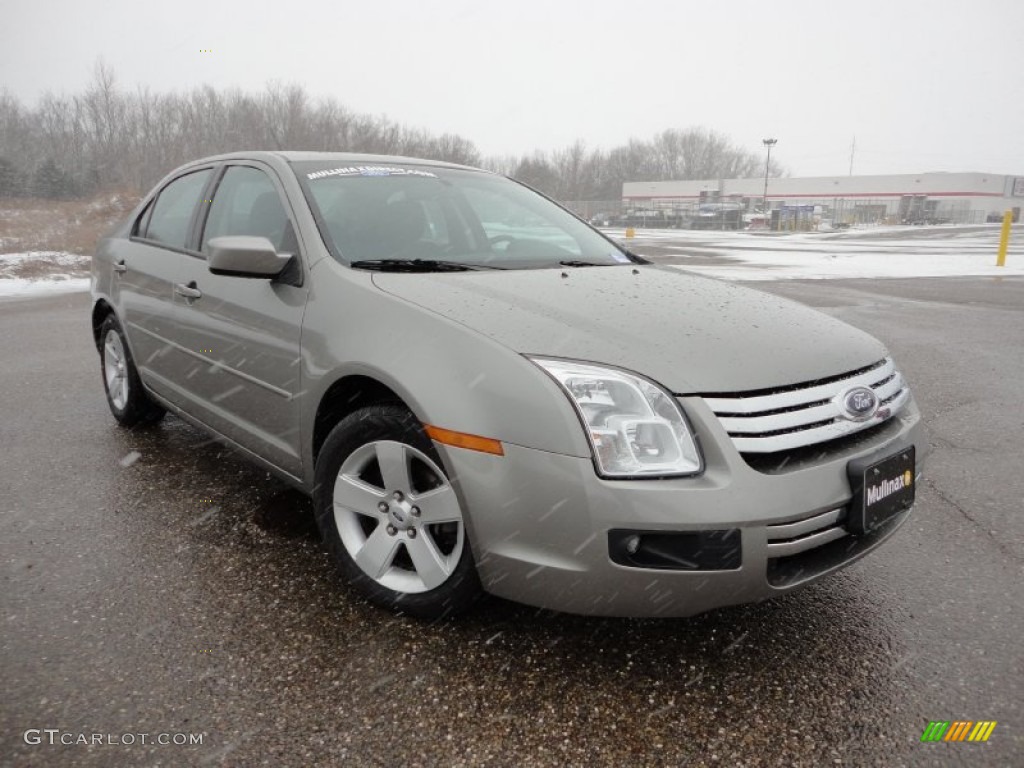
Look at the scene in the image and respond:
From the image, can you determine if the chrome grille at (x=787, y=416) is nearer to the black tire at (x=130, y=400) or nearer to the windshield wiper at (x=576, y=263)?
the windshield wiper at (x=576, y=263)

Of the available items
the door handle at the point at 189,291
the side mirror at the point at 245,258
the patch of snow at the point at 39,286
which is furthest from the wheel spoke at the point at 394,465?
the patch of snow at the point at 39,286

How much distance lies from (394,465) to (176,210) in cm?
245

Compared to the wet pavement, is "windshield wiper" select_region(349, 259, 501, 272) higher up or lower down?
higher up

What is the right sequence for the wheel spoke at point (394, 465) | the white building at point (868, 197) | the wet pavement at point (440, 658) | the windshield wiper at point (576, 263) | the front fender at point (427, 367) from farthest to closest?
the white building at point (868, 197) → the windshield wiper at point (576, 263) → the wheel spoke at point (394, 465) → the front fender at point (427, 367) → the wet pavement at point (440, 658)

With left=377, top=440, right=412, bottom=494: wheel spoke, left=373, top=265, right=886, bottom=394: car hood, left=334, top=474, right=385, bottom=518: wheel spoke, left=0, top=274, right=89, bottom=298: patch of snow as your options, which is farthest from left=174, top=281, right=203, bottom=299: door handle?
left=0, top=274, right=89, bottom=298: patch of snow

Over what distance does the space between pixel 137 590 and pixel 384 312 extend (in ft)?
4.29

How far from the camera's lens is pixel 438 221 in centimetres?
321

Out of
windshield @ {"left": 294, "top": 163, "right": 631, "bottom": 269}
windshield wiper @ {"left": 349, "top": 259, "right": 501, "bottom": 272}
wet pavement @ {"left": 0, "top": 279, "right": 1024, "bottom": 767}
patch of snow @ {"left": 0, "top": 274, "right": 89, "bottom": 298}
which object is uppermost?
windshield @ {"left": 294, "top": 163, "right": 631, "bottom": 269}

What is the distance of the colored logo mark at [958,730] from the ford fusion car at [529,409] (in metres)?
0.45

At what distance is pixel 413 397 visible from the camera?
217 centimetres

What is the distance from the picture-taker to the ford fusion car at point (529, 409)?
1921mm

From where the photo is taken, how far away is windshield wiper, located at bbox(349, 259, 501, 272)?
2.68m

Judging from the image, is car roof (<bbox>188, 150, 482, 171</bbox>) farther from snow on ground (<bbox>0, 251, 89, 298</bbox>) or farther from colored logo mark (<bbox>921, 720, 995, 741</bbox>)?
snow on ground (<bbox>0, 251, 89, 298</bbox>)

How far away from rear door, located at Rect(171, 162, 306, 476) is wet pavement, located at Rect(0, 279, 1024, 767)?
446 millimetres
